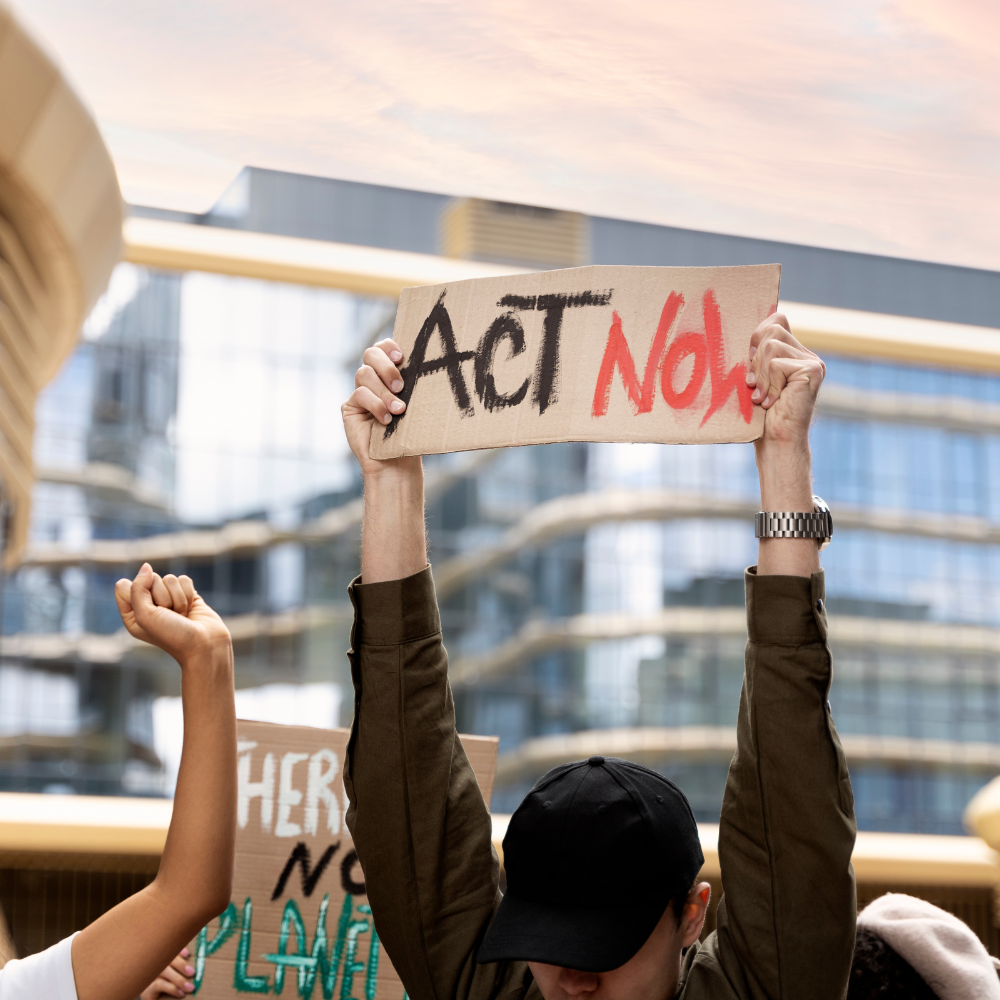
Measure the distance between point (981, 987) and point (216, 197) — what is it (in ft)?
4.17

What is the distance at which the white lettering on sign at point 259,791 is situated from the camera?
1679mm

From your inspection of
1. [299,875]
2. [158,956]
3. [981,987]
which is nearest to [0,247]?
[158,956]

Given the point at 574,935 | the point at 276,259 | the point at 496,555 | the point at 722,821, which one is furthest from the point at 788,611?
the point at 496,555

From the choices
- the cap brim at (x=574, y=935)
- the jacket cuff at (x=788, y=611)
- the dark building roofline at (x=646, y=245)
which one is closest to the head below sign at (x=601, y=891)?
the cap brim at (x=574, y=935)

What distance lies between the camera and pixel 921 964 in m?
1.25

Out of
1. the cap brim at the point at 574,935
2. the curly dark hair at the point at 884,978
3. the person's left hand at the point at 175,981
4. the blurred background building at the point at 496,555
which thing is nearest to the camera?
the cap brim at the point at 574,935

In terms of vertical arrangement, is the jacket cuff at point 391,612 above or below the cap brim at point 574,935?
above

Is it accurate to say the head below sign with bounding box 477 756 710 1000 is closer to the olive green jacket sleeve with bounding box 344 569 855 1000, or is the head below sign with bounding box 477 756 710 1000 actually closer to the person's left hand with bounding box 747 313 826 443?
the olive green jacket sleeve with bounding box 344 569 855 1000

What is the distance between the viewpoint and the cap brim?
39.3 inches

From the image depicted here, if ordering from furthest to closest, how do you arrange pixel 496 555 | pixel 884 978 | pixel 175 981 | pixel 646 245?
1. pixel 646 245
2. pixel 496 555
3. pixel 175 981
4. pixel 884 978

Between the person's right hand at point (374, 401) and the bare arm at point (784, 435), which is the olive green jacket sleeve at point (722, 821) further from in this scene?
the person's right hand at point (374, 401)

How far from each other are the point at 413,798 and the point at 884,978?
0.50m

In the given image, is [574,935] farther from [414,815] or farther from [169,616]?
[169,616]

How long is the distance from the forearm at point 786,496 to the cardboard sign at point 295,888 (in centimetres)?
69
